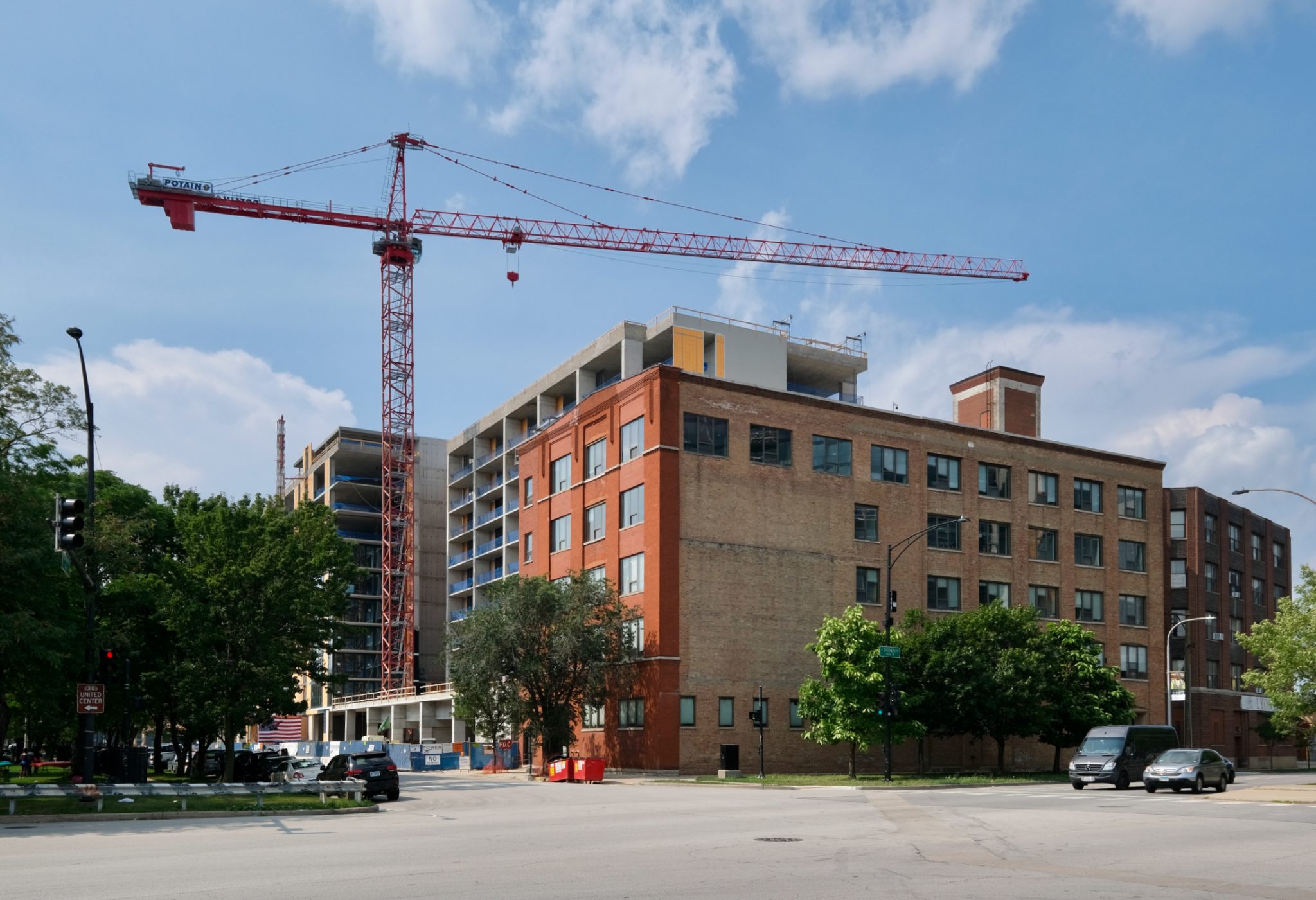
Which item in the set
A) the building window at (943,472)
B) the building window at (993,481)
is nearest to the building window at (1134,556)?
the building window at (993,481)

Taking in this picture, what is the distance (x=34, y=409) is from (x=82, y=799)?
458 inches

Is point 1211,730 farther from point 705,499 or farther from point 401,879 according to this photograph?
point 401,879

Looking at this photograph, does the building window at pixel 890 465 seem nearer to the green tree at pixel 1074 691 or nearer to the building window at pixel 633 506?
the green tree at pixel 1074 691

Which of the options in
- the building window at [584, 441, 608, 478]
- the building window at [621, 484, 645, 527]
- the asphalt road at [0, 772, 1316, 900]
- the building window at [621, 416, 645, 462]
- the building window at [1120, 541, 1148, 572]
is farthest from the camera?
the building window at [1120, 541, 1148, 572]

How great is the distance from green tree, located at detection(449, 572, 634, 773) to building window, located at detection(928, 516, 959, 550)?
18.8 m

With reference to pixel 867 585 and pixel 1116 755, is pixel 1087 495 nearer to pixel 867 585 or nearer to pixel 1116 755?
pixel 867 585

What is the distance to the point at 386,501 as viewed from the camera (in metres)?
114

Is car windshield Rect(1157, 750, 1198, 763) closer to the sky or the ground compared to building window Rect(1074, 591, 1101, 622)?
closer to the ground

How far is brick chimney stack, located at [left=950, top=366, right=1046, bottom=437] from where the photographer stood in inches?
3290

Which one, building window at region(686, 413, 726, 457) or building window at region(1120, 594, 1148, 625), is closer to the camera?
building window at region(686, 413, 726, 457)

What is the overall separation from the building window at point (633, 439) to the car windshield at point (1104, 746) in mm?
25480

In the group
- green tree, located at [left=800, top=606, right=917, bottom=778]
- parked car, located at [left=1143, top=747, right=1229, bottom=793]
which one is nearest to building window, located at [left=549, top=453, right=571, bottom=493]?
green tree, located at [left=800, top=606, right=917, bottom=778]

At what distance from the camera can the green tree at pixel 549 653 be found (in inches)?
2229

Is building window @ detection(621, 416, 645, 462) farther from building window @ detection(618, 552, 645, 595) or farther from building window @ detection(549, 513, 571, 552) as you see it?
building window @ detection(549, 513, 571, 552)
